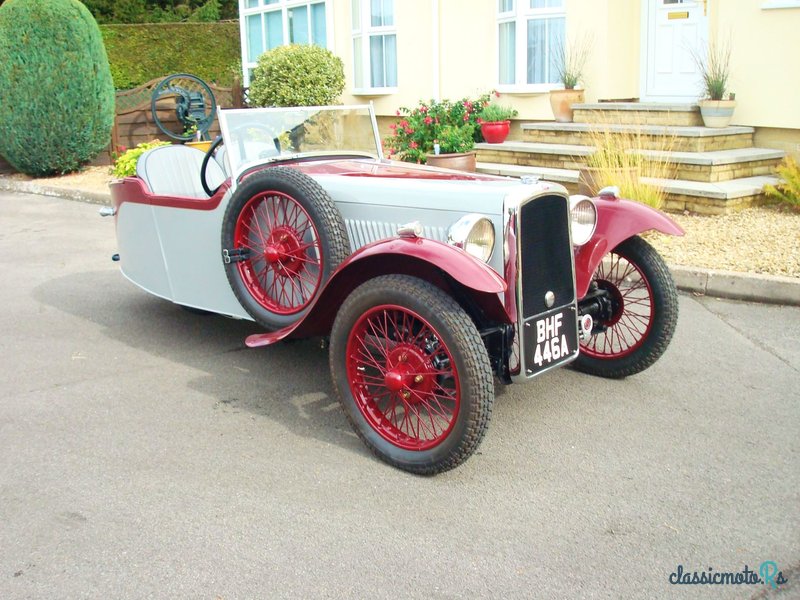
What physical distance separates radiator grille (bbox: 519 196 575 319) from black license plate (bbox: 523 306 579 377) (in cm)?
5

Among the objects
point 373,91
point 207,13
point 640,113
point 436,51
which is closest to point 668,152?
point 640,113

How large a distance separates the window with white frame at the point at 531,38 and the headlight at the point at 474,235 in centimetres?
821

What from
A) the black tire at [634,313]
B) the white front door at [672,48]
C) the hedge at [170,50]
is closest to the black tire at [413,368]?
the black tire at [634,313]

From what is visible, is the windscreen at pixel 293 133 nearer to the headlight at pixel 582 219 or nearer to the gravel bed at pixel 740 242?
the headlight at pixel 582 219

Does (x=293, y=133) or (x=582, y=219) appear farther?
(x=293, y=133)

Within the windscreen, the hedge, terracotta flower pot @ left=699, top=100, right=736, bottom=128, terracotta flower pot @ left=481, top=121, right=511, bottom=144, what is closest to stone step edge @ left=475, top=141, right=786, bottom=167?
terracotta flower pot @ left=699, top=100, right=736, bottom=128

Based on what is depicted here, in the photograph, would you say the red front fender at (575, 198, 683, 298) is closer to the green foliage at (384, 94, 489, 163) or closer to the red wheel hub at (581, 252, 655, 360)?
the red wheel hub at (581, 252, 655, 360)

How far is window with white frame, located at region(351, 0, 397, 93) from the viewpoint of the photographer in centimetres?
1376

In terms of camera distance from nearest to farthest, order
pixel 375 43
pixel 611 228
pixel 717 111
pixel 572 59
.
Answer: pixel 611 228, pixel 717 111, pixel 572 59, pixel 375 43

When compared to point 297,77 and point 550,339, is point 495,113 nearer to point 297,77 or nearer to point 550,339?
point 297,77

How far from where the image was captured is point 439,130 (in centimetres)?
1134

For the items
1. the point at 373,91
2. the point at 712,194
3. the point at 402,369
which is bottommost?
the point at 402,369

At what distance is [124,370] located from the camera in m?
5.05

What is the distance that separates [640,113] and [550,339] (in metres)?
7.06
